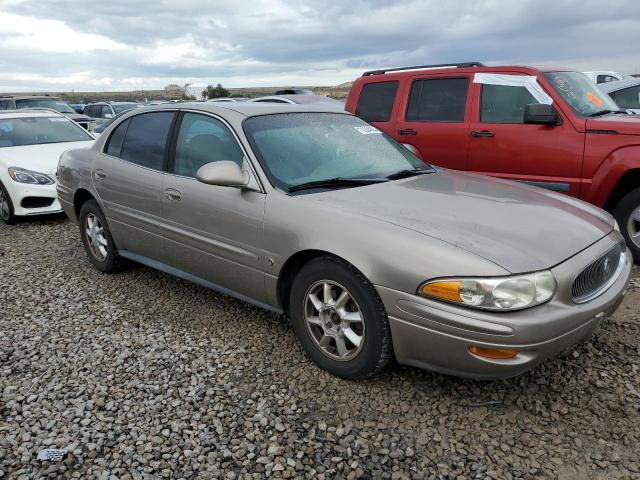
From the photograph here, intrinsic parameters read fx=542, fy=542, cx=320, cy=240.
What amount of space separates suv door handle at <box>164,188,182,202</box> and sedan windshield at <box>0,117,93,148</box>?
5262 mm

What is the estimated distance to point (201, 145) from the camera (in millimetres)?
3893

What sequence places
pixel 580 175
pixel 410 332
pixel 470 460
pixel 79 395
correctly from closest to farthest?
pixel 470 460 → pixel 410 332 → pixel 79 395 → pixel 580 175

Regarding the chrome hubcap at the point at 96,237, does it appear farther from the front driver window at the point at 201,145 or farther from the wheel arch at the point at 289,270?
the wheel arch at the point at 289,270

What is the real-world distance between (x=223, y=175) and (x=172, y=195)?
0.77 m

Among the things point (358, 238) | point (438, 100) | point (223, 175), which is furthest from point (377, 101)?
point (358, 238)

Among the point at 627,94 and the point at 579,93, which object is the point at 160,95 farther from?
the point at 579,93

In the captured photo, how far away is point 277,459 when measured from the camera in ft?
8.20

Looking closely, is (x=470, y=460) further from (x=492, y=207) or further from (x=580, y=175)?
(x=580, y=175)

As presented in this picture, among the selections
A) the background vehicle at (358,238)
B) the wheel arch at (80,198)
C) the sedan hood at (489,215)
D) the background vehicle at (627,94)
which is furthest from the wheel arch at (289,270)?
the background vehicle at (627,94)

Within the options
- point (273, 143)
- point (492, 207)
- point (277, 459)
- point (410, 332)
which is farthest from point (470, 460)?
point (273, 143)

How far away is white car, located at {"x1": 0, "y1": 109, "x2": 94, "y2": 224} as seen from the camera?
281 inches

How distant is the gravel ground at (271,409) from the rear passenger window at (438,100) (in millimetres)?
2820

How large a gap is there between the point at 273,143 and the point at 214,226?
67 cm

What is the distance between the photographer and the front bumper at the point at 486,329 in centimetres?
247
